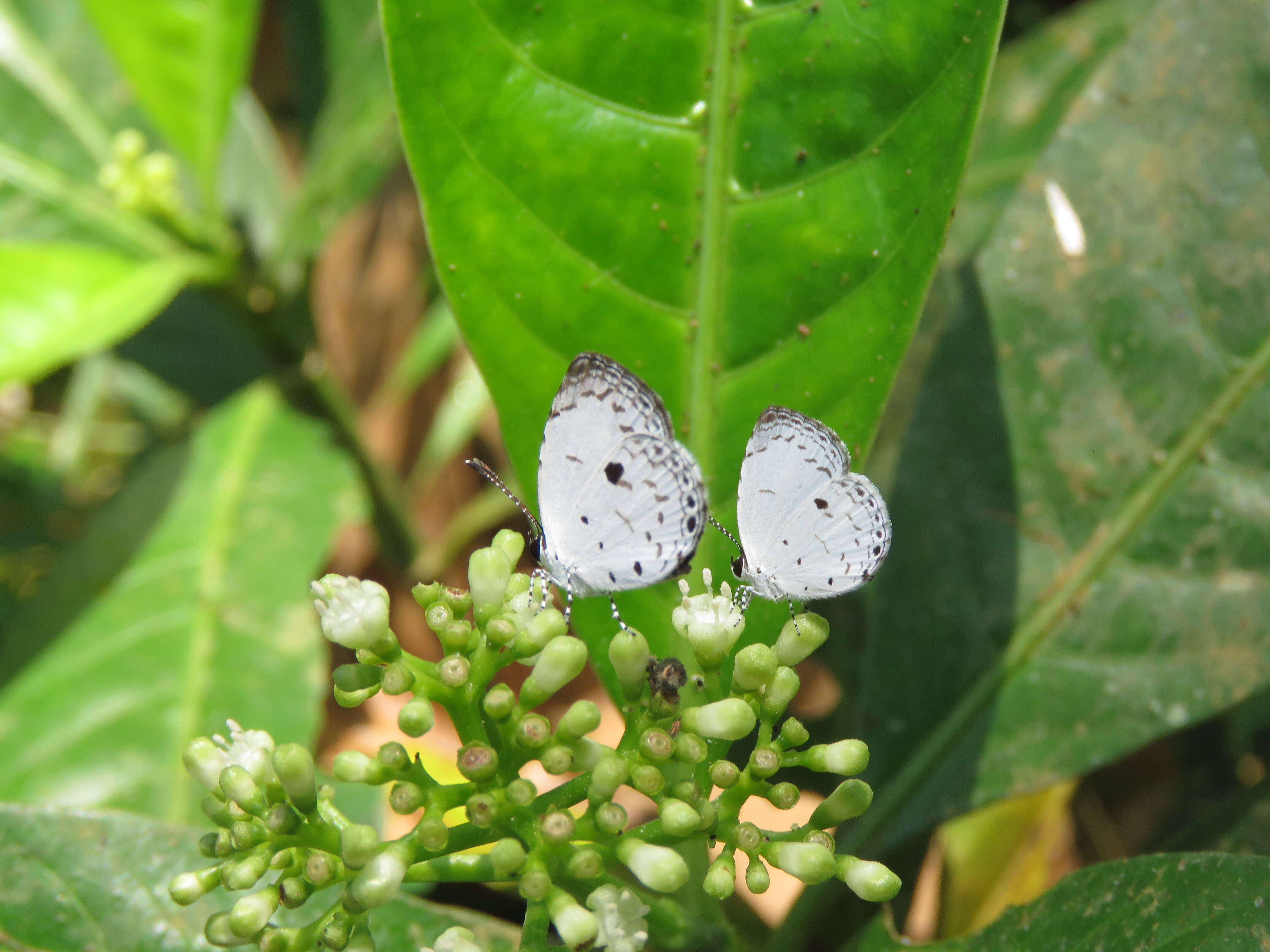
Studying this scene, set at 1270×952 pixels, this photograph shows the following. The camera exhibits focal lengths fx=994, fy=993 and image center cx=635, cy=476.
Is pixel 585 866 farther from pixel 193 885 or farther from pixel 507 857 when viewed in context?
pixel 193 885

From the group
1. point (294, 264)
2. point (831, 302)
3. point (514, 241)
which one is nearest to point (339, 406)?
point (294, 264)

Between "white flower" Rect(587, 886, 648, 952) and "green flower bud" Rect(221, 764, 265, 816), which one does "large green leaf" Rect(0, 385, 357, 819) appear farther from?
"white flower" Rect(587, 886, 648, 952)

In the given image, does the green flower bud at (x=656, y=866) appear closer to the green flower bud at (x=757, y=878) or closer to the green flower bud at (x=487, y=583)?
the green flower bud at (x=757, y=878)

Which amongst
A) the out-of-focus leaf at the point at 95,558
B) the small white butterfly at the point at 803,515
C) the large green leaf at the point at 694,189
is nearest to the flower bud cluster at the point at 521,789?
the small white butterfly at the point at 803,515

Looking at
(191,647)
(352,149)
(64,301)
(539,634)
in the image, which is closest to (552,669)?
(539,634)

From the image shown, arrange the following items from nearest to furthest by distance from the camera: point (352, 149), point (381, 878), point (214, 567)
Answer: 1. point (381, 878)
2. point (214, 567)
3. point (352, 149)
